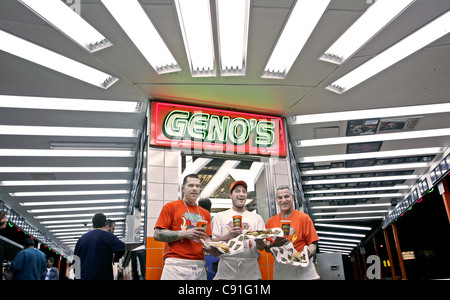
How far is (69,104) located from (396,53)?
5.09 meters

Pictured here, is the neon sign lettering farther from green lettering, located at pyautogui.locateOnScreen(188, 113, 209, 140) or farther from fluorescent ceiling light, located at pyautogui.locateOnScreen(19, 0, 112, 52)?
fluorescent ceiling light, located at pyautogui.locateOnScreen(19, 0, 112, 52)

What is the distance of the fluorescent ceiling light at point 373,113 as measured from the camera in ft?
20.8

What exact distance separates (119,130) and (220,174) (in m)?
2.33

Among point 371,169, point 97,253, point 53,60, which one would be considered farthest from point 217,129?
point 371,169

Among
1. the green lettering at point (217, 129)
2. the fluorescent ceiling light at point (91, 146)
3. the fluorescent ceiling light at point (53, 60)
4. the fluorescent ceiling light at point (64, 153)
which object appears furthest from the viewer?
the fluorescent ceiling light at point (64, 153)

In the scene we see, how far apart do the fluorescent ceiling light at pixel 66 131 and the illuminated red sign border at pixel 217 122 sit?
145cm

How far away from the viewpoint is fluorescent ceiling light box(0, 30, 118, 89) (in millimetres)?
→ 4141

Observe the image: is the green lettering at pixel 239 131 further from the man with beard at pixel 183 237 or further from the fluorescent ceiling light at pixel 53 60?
the man with beard at pixel 183 237

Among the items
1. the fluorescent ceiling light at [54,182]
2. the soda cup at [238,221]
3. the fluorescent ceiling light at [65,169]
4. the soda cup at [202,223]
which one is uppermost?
the fluorescent ceiling light at [65,169]

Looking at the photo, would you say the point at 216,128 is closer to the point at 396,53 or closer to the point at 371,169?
the point at 396,53

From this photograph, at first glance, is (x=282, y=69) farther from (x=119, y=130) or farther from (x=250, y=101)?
(x=119, y=130)

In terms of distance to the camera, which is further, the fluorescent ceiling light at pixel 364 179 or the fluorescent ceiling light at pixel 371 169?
the fluorescent ceiling light at pixel 364 179

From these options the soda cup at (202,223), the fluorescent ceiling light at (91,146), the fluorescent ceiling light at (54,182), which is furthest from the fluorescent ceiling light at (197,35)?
the fluorescent ceiling light at (54,182)

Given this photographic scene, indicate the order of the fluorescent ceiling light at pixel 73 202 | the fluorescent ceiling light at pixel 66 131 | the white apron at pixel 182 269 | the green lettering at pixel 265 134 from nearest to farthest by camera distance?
the white apron at pixel 182 269 → the green lettering at pixel 265 134 → the fluorescent ceiling light at pixel 66 131 → the fluorescent ceiling light at pixel 73 202
